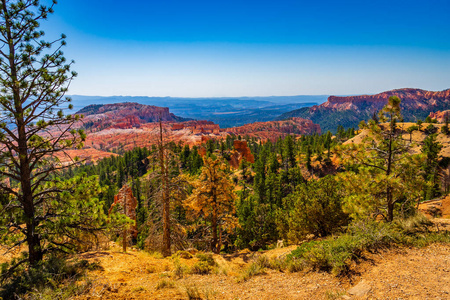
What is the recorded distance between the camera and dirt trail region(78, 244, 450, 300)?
223 inches

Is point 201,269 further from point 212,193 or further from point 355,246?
point 212,193

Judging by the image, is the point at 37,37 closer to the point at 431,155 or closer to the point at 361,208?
the point at 361,208

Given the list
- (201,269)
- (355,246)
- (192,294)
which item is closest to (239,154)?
(201,269)

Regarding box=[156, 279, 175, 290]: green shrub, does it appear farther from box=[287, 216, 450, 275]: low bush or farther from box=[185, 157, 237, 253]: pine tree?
box=[185, 157, 237, 253]: pine tree

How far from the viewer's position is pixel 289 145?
57906 millimetres

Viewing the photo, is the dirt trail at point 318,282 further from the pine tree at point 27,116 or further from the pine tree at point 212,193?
the pine tree at point 212,193

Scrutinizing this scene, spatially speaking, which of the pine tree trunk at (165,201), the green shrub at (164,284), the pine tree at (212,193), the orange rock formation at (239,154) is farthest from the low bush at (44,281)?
the orange rock formation at (239,154)

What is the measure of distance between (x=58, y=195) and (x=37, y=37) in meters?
4.69

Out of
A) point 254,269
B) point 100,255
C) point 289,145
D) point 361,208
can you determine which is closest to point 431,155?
point 289,145

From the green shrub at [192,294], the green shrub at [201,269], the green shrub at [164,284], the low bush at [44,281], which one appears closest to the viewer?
the low bush at [44,281]

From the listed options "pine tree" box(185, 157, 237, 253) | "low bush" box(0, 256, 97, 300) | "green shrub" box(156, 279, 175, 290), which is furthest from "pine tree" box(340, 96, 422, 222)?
"low bush" box(0, 256, 97, 300)

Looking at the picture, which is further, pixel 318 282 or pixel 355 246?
pixel 355 246

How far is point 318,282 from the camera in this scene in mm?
6578

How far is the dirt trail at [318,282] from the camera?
567 centimetres
